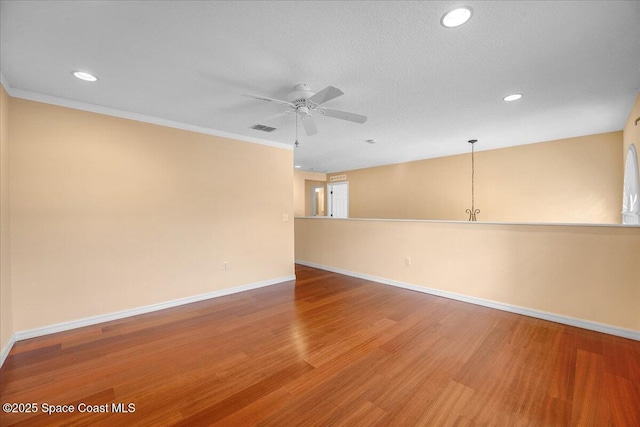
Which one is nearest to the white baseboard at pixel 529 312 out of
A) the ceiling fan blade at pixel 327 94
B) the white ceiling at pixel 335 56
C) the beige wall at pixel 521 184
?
the beige wall at pixel 521 184

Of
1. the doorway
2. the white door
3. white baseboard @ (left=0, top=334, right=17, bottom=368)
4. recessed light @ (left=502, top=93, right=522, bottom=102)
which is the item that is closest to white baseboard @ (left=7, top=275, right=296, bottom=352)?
white baseboard @ (left=0, top=334, right=17, bottom=368)

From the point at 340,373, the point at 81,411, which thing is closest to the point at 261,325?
the point at 340,373

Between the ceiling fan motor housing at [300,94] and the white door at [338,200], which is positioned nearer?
the ceiling fan motor housing at [300,94]

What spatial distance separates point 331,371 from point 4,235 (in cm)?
323

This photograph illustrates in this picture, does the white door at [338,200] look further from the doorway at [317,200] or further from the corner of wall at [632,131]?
Result: the corner of wall at [632,131]

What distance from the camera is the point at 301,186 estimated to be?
27.3 ft

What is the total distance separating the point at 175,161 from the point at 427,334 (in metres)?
3.80

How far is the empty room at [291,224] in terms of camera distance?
173 cm

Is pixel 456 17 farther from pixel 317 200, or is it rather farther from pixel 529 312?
pixel 317 200

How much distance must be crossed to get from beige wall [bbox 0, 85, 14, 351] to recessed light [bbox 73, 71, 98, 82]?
73cm

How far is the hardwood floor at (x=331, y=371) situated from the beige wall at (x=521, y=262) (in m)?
0.32

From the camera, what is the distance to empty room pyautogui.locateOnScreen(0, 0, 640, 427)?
1.73 metres

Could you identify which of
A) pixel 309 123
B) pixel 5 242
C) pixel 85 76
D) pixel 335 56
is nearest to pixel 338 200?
pixel 309 123

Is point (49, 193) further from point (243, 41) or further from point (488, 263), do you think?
point (488, 263)
